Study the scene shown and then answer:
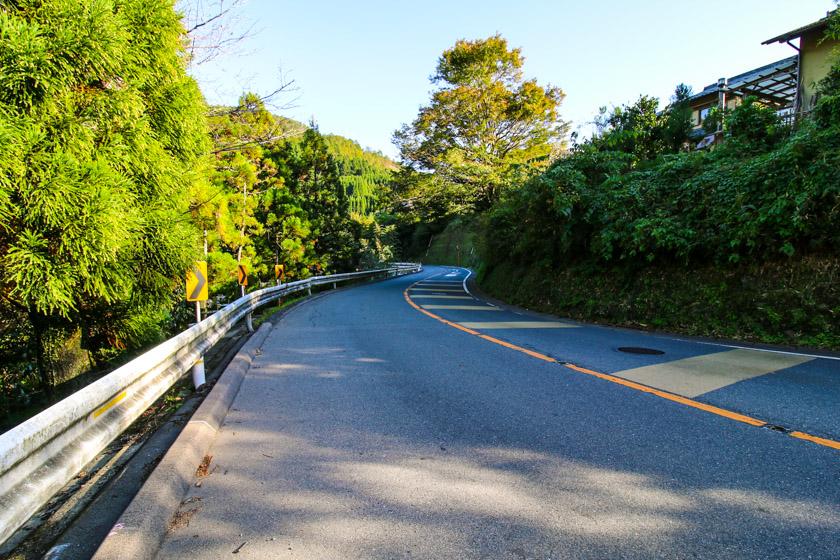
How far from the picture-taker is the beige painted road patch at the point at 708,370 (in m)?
5.02

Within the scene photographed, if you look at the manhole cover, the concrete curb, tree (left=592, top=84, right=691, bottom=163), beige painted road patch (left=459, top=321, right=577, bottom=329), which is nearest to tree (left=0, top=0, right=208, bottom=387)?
the concrete curb

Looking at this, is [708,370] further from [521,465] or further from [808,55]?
[808,55]

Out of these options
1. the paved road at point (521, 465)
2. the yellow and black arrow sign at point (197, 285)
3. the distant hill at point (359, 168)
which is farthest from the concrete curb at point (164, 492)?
the distant hill at point (359, 168)

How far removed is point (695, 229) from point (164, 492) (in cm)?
1043

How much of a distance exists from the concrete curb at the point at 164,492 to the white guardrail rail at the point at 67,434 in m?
0.35

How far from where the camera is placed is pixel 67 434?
225 centimetres

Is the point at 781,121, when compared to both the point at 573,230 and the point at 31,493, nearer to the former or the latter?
the point at 573,230

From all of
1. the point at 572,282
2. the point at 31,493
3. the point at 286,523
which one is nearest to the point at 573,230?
the point at 572,282

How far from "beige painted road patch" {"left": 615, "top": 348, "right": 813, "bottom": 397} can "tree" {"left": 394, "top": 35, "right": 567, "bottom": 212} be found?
17037 mm

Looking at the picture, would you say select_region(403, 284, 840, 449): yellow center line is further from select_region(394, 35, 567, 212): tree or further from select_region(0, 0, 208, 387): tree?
select_region(394, 35, 567, 212): tree

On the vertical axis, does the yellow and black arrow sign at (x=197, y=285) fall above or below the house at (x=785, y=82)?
below

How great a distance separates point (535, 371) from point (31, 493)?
4908 mm

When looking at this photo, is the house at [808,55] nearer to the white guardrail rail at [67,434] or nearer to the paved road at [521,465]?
the paved road at [521,465]

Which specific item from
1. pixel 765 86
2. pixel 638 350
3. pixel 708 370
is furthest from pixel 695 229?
pixel 765 86
